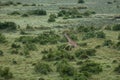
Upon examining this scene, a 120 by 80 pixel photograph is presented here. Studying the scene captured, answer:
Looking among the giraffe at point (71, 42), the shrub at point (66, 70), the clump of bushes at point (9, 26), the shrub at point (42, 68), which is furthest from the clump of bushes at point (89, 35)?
the shrub at point (66, 70)

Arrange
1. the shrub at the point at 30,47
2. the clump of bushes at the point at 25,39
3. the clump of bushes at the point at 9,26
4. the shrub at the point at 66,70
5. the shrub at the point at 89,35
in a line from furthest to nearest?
the clump of bushes at the point at 9,26, the shrub at the point at 89,35, the clump of bushes at the point at 25,39, the shrub at the point at 30,47, the shrub at the point at 66,70

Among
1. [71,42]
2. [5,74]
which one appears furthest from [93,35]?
[5,74]

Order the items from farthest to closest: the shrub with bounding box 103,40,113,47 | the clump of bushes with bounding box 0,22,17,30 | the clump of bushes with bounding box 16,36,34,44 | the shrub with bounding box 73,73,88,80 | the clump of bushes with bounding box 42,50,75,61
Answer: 1. the clump of bushes with bounding box 0,22,17,30
2. the clump of bushes with bounding box 16,36,34,44
3. the shrub with bounding box 103,40,113,47
4. the clump of bushes with bounding box 42,50,75,61
5. the shrub with bounding box 73,73,88,80

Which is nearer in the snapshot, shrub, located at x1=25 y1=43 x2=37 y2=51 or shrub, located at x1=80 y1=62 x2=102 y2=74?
shrub, located at x1=80 y1=62 x2=102 y2=74

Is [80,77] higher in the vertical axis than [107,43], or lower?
higher

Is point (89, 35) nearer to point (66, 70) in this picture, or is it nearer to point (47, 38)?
point (47, 38)

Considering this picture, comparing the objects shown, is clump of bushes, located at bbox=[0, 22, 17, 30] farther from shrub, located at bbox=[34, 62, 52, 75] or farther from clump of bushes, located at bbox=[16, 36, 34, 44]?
shrub, located at bbox=[34, 62, 52, 75]

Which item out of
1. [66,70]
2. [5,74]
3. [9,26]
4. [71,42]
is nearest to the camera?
[5,74]

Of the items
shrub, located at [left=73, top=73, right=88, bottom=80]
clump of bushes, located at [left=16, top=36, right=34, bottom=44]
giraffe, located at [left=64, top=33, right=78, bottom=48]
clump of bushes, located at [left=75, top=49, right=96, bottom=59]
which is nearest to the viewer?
shrub, located at [left=73, top=73, right=88, bottom=80]

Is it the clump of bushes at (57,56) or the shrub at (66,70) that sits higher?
the shrub at (66,70)

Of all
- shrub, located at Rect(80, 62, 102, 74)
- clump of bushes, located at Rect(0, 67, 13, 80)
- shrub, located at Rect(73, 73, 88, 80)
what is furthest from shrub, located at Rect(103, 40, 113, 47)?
clump of bushes, located at Rect(0, 67, 13, 80)

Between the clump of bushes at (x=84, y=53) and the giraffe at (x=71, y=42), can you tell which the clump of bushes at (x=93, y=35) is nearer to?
the giraffe at (x=71, y=42)

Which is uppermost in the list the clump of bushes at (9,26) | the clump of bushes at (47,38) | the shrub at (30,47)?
the shrub at (30,47)
